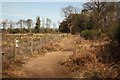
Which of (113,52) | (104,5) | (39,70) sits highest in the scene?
(104,5)

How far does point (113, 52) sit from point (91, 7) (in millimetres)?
35008

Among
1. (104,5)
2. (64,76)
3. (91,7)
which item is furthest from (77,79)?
(91,7)

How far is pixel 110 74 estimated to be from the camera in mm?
9195

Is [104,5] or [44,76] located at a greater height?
[104,5]

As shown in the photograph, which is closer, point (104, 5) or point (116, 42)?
point (116, 42)

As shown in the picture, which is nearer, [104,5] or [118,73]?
[118,73]

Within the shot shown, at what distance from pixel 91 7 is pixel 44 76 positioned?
38249 millimetres

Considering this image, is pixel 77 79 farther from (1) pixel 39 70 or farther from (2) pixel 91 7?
(2) pixel 91 7

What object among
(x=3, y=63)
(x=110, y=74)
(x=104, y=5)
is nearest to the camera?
(x=110, y=74)

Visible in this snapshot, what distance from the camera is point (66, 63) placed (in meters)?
13.1

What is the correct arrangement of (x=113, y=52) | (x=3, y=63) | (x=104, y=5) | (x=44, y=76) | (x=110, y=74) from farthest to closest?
(x=104, y=5) → (x=113, y=52) → (x=3, y=63) → (x=44, y=76) → (x=110, y=74)

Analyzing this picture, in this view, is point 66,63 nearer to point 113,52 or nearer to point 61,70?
point 61,70

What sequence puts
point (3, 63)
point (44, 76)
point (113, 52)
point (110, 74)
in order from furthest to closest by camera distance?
point (113, 52)
point (3, 63)
point (44, 76)
point (110, 74)

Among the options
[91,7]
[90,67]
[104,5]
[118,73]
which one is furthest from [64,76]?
[91,7]
